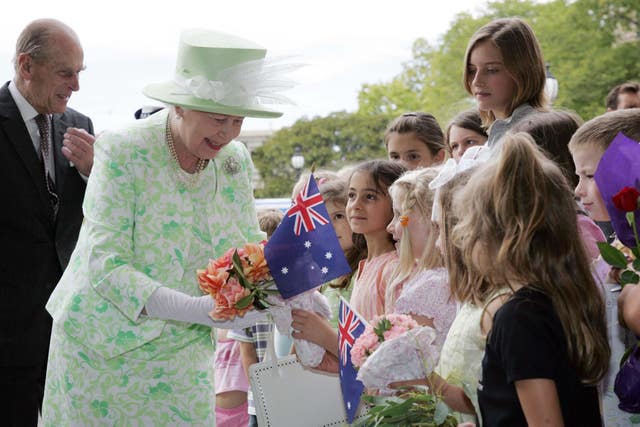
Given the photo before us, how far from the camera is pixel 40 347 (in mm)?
3727

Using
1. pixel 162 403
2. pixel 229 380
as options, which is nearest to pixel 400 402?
pixel 162 403

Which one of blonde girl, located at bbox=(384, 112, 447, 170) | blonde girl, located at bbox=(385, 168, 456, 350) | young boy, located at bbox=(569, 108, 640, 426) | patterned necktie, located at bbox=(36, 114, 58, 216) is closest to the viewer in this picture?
young boy, located at bbox=(569, 108, 640, 426)

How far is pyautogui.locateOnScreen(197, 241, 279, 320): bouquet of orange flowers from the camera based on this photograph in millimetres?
2541

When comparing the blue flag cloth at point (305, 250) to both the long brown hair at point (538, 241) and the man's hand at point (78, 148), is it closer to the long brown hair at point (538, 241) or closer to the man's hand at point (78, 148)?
the long brown hair at point (538, 241)

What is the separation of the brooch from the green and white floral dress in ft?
0.43

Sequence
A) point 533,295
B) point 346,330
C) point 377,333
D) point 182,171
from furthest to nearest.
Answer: point 182,171 → point 346,330 → point 377,333 → point 533,295

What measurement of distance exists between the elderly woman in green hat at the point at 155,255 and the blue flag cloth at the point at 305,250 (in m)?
0.20

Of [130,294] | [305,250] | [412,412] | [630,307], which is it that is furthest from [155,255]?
[630,307]

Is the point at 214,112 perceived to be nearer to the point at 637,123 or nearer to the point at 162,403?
the point at 162,403

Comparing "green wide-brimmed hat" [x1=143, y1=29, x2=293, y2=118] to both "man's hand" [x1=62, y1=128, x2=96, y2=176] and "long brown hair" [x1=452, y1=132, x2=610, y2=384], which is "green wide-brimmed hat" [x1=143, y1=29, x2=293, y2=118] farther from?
"long brown hair" [x1=452, y1=132, x2=610, y2=384]

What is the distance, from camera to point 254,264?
2.58 meters

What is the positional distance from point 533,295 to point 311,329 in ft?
3.51

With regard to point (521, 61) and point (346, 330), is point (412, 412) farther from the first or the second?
point (521, 61)

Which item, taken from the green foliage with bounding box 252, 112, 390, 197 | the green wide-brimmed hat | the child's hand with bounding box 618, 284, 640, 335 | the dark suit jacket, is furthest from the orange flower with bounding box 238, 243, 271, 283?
the green foliage with bounding box 252, 112, 390, 197
